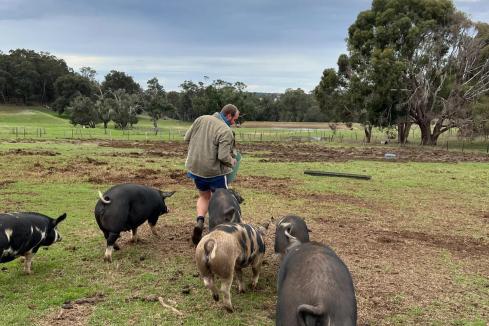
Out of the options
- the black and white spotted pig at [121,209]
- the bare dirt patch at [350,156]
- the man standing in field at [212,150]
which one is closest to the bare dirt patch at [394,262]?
the man standing in field at [212,150]

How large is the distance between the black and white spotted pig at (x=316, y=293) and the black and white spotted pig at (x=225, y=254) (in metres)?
1.50

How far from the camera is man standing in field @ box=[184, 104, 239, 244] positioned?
290 inches

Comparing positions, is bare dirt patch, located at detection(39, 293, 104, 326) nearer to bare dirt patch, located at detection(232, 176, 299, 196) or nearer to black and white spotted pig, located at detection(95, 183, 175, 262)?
black and white spotted pig, located at detection(95, 183, 175, 262)

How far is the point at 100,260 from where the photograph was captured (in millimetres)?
7023

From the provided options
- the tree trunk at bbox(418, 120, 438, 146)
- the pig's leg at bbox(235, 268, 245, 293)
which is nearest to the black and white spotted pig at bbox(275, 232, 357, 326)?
the pig's leg at bbox(235, 268, 245, 293)

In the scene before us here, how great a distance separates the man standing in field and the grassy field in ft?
4.17

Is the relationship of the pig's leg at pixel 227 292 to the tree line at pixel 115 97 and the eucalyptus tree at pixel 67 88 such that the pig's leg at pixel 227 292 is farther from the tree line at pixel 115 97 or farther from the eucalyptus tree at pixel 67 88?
the eucalyptus tree at pixel 67 88

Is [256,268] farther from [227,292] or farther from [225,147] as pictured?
[225,147]

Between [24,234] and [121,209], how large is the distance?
140cm

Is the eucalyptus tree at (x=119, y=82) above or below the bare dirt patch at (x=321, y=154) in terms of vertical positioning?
above

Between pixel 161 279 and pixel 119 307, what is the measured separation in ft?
3.25

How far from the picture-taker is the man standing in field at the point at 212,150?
7.37 metres

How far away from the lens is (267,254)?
24.9ft

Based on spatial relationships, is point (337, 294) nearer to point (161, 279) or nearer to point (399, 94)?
point (161, 279)
